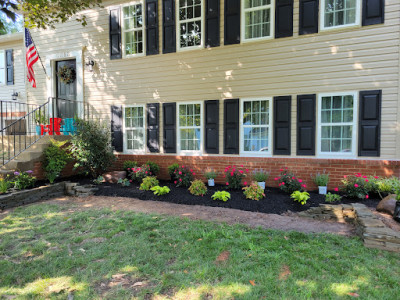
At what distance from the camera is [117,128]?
321 inches

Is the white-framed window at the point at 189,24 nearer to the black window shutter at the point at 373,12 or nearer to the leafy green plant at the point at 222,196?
the black window shutter at the point at 373,12

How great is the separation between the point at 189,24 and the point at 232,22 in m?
1.36

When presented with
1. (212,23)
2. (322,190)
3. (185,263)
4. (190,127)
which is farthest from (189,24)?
(185,263)

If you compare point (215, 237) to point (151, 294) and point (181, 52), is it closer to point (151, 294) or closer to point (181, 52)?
point (151, 294)

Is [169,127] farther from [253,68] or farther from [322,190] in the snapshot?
[322,190]

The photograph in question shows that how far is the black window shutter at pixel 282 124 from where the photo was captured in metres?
6.29

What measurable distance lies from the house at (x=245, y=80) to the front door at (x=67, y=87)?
0.11 metres

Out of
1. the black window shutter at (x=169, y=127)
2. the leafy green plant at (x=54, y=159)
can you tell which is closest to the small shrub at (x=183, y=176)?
the black window shutter at (x=169, y=127)

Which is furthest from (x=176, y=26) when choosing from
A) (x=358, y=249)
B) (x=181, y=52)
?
(x=358, y=249)

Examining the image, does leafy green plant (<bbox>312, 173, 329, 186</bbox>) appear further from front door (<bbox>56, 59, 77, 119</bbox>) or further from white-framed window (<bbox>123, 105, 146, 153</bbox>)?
front door (<bbox>56, 59, 77, 119</bbox>)

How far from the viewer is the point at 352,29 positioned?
18.6 feet

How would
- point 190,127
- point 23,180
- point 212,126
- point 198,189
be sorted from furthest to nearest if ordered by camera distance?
point 190,127 < point 212,126 < point 23,180 < point 198,189

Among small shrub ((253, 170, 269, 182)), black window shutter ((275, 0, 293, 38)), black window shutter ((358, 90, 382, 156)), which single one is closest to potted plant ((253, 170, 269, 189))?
small shrub ((253, 170, 269, 182))

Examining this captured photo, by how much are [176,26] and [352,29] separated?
4698 millimetres
